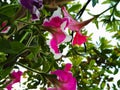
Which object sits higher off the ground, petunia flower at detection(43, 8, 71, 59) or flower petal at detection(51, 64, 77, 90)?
petunia flower at detection(43, 8, 71, 59)

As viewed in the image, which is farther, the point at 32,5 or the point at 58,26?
the point at 58,26

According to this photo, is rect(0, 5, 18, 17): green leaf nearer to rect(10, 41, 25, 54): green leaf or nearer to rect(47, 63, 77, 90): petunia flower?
rect(10, 41, 25, 54): green leaf

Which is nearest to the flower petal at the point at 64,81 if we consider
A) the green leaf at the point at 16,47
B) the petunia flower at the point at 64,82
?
the petunia flower at the point at 64,82

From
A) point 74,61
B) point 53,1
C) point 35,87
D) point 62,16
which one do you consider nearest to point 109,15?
Result: point 74,61

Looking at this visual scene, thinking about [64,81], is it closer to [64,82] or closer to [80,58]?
[64,82]

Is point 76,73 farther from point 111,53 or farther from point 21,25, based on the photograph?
point 21,25

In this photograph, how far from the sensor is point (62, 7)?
2.84ft

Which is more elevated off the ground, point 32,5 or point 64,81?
point 32,5

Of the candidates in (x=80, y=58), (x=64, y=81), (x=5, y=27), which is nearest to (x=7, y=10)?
(x=5, y=27)

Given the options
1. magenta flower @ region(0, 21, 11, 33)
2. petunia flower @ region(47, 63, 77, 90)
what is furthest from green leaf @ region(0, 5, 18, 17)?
petunia flower @ region(47, 63, 77, 90)

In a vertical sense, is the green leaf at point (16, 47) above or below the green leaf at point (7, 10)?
below

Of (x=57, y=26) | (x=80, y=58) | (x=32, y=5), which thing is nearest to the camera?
(x=32, y=5)

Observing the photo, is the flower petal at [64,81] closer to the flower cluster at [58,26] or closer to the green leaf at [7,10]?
the flower cluster at [58,26]

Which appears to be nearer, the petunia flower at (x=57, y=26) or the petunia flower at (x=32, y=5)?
the petunia flower at (x=32, y=5)
